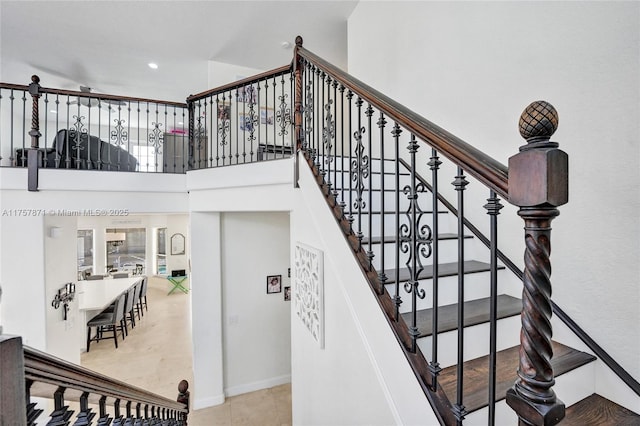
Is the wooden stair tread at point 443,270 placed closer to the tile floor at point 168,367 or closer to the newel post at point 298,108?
the newel post at point 298,108

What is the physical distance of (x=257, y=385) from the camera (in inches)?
173

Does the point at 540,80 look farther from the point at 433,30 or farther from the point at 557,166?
the point at 557,166

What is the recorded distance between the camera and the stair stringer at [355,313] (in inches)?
48.8

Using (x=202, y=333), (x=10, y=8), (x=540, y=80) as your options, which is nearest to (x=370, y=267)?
(x=540, y=80)

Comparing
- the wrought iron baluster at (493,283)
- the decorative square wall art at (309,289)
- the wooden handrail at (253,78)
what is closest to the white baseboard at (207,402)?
the decorative square wall art at (309,289)

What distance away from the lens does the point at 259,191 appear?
2.96m

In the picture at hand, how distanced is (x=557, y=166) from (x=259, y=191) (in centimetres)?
255

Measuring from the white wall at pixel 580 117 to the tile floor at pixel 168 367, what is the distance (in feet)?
11.4

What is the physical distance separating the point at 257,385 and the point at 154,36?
519 centimetres

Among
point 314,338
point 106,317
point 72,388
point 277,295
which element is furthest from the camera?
point 106,317

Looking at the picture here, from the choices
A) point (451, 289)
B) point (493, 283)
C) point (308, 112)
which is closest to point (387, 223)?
point (451, 289)

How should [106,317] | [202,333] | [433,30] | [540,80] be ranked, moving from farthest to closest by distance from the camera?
1. [106,317]
2. [202,333]
3. [433,30]
4. [540,80]

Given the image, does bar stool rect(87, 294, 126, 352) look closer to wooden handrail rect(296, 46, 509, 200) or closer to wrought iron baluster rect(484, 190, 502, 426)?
wooden handrail rect(296, 46, 509, 200)

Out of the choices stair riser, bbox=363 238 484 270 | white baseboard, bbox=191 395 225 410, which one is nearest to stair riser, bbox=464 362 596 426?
stair riser, bbox=363 238 484 270
